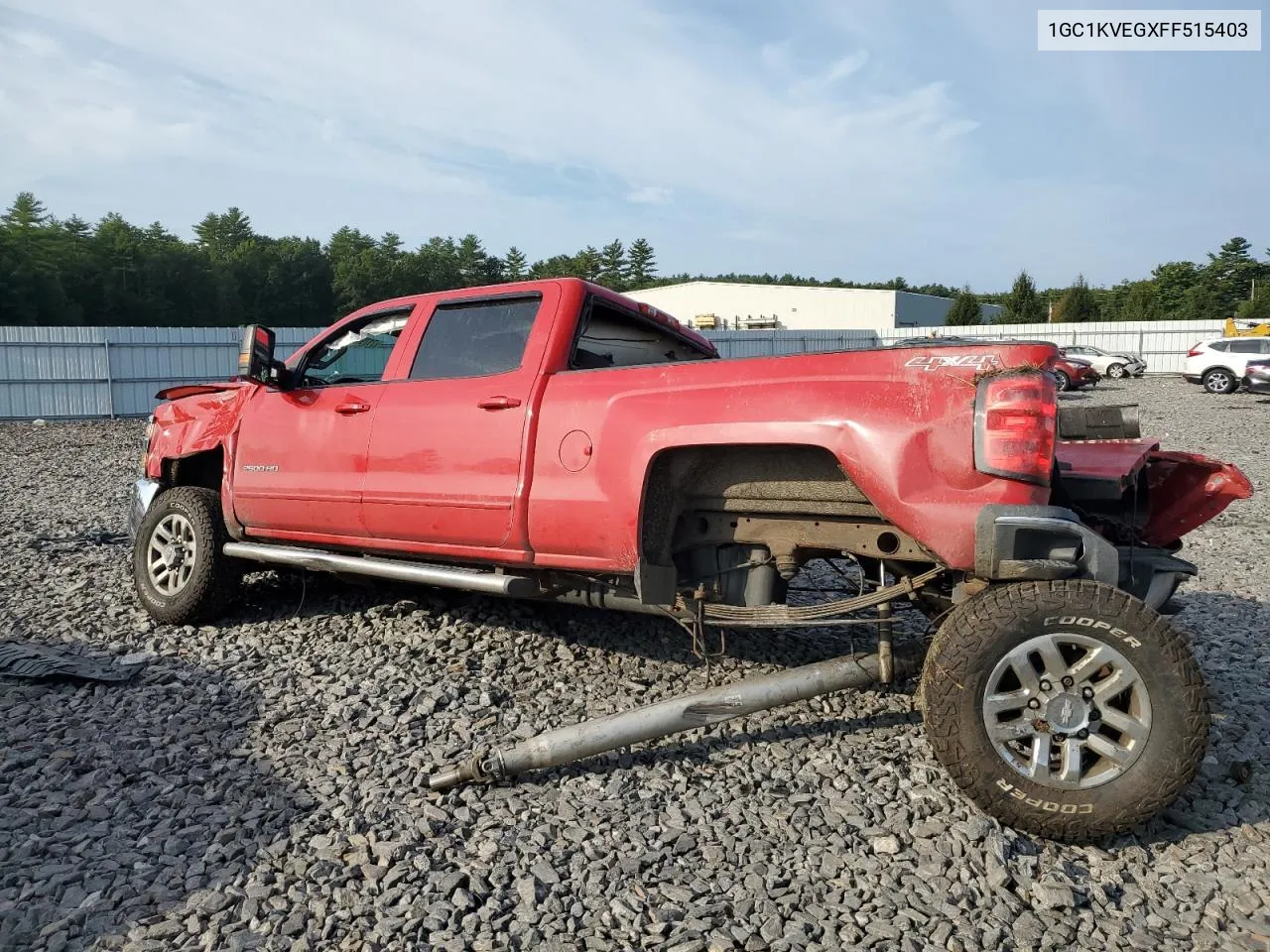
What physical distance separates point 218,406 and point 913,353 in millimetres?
4323

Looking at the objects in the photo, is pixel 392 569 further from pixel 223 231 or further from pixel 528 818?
pixel 223 231

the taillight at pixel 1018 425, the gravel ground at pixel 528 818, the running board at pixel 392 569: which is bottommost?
the gravel ground at pixel 528 818

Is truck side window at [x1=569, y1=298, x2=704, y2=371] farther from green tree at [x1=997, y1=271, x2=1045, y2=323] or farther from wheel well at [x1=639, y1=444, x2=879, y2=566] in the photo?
green tree at [x1=997, y1=271, x2=1045, y2=323]

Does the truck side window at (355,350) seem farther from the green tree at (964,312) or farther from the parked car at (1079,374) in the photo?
the green tree at (964,312)

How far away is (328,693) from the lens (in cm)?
436

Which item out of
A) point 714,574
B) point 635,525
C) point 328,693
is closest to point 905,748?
point 714,574

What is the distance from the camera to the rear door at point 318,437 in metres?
4.85

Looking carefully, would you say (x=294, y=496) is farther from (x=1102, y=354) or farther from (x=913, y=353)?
(x=1102, y=354)

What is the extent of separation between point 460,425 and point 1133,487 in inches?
120

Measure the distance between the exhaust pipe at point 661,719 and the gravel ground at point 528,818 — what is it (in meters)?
0.12

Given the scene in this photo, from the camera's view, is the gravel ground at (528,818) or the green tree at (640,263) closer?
the gravel ground at (528,818)

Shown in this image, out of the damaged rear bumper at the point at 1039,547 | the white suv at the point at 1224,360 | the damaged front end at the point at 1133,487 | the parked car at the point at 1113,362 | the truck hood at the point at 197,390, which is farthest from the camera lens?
the parked car at the point at 1113,362

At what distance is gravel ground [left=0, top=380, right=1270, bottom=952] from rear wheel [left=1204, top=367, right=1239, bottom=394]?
24271mm

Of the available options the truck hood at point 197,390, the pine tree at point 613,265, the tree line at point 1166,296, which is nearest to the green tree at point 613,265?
the pine tree at point 613,265
